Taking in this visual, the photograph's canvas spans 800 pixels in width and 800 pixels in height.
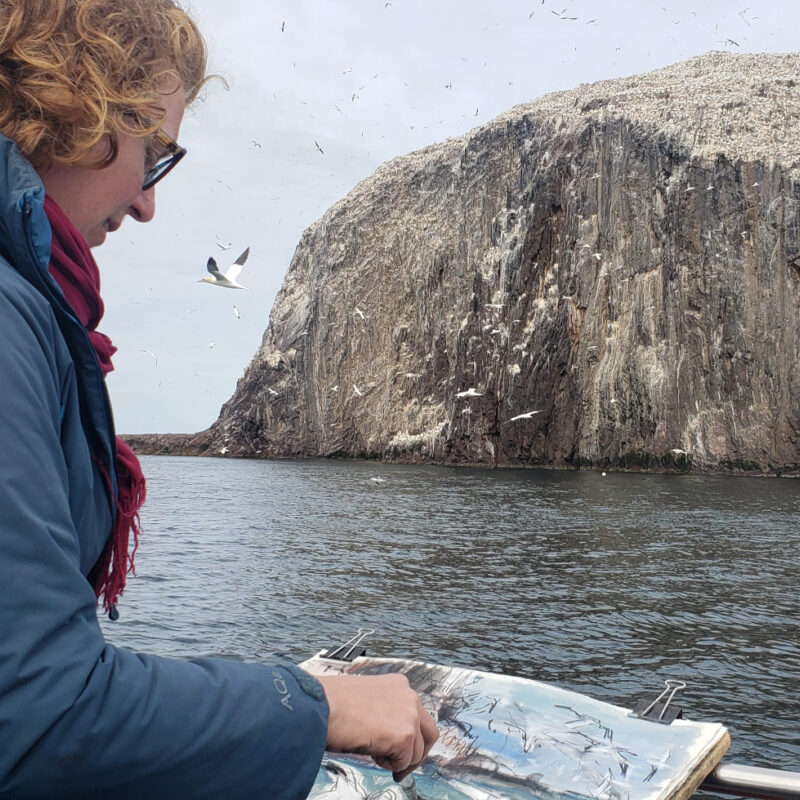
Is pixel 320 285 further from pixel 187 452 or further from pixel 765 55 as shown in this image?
pixel 765 55

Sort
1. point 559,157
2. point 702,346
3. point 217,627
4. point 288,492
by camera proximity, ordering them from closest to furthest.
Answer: point 217,627
point 288,492
point 702,346
point 559,157

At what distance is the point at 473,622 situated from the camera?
11023mm

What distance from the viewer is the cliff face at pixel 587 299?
45.8 m

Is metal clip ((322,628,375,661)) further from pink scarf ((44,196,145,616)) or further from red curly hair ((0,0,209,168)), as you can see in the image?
red curly hair ((0,0,209,168))

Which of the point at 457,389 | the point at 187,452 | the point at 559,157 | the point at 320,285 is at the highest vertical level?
the point at 559,157

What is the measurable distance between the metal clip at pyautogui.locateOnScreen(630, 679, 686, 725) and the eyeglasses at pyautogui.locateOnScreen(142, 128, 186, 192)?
10.4ft

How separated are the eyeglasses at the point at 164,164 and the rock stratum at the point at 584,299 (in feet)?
155

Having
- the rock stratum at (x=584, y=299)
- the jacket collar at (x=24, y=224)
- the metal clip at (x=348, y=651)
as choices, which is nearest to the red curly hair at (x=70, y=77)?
the jacket collar at (x=24, y=224)

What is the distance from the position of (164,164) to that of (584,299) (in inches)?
1994

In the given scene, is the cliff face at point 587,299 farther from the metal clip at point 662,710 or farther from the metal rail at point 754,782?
the metal rail at point 754,782

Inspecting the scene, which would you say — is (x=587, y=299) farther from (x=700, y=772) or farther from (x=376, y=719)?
(x=376, y=719)

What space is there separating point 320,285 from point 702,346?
35.3 metres

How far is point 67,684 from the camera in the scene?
0.86 m

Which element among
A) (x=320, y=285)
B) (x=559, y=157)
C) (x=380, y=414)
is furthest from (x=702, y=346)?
(x=320, y=285)
